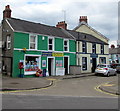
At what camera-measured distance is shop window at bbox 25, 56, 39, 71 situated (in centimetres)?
1931

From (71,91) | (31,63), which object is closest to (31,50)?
(31,63)

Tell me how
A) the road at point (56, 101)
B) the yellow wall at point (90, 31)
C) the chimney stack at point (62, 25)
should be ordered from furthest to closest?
the yellow wall at point (90, 31) → the chimney stack at point (62, 25) → the road at point (56, 101)

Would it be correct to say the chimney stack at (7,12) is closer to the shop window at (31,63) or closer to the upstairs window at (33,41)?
the upstairs window at (33,41)

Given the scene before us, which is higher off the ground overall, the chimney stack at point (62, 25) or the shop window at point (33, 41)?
the chimney stack at point (62, 25)

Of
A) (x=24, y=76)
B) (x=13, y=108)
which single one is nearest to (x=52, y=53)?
(x=24, y=76)

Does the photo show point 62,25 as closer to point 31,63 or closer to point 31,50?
point 31,50

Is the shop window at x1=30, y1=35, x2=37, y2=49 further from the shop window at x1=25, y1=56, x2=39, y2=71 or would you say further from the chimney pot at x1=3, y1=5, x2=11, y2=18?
the chimney pot at x1=3, y1=5, x2=11, y2=18

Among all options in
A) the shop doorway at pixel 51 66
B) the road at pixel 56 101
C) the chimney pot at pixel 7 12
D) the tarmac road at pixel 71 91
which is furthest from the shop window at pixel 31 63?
the road at pixel 56 101

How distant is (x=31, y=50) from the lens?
1955 centimetres

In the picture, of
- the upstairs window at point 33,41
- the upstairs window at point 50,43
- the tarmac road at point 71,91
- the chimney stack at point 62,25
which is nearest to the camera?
the tarmac road at point 71,91

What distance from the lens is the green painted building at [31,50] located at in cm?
1838

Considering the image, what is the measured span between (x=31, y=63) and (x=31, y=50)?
150 centimetres

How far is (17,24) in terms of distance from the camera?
66.6 feet

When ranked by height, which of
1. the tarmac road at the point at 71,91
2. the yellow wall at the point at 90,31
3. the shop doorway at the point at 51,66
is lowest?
the tarmac road at the point at 71,91
